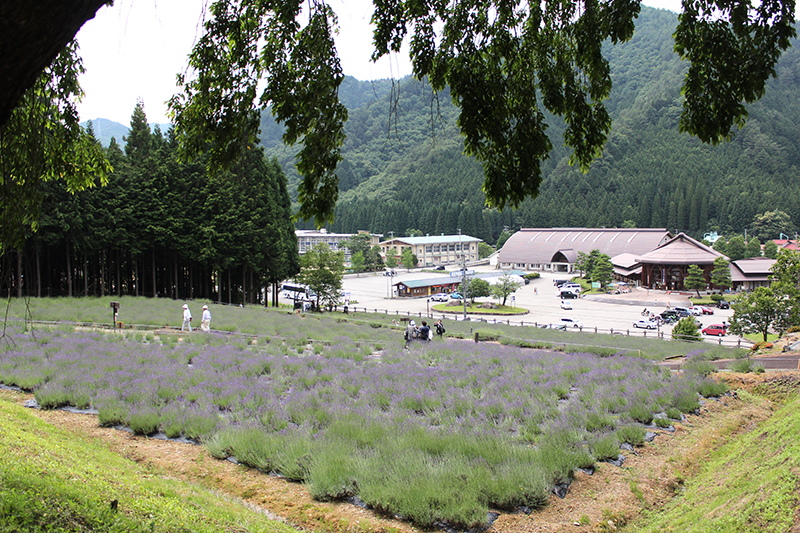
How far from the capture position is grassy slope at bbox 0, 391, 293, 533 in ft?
14.2

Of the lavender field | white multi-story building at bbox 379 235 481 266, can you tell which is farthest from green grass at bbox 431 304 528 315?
white multi-story building at bbox 379 235 481 266

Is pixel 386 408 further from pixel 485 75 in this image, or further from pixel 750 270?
pixel 750 270

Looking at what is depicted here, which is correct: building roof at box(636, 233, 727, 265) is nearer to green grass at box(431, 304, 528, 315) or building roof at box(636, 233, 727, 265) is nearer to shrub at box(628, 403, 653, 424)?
green grass at box(431, 304, 528, 315)

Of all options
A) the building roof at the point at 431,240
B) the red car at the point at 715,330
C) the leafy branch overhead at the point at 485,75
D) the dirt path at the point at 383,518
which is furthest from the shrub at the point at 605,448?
the building roof at the point at 431,240

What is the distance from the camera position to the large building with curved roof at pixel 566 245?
4198 inches

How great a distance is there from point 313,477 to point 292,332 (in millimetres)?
17079

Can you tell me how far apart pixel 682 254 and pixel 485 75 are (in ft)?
274

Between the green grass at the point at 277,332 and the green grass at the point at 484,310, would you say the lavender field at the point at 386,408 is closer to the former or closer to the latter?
the green grass at the point at 277,332

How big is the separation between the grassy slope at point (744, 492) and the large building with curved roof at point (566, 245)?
337 feet

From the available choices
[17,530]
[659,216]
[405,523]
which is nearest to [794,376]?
[405,523]

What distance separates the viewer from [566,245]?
11362 centimetres

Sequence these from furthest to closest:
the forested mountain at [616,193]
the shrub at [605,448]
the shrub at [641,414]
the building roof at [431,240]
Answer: the forested mountain at [616,193]
the building roof at [431,240]
the shrub at [641,414]
the shrub at [605,448]

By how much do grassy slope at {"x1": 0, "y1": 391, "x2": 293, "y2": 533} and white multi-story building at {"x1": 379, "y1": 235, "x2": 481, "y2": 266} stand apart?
109117 mm

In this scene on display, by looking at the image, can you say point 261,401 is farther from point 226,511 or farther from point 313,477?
point 226,511
